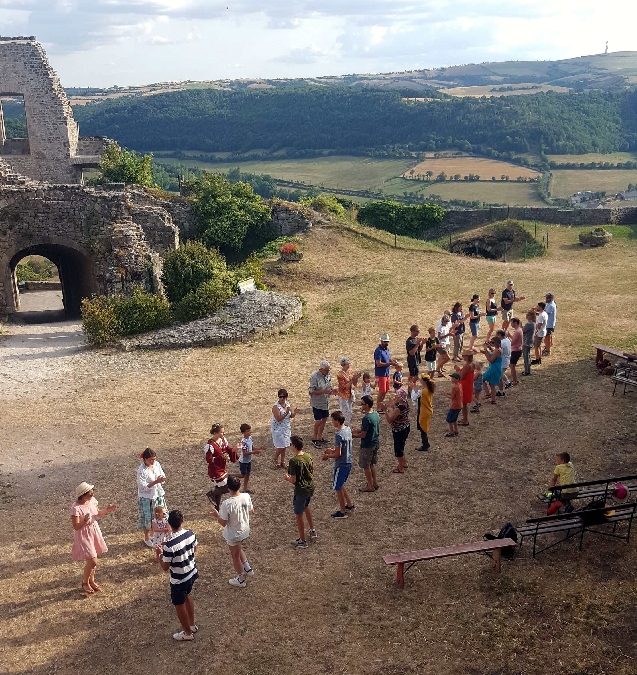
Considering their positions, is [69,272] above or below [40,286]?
above

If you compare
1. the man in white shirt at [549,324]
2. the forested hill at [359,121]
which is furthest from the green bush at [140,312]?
the forested hill at [359,121]

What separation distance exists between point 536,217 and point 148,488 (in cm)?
2710

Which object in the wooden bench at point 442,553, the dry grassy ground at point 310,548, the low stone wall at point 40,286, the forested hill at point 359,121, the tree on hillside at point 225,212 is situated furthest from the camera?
the forested hill at point 359,121

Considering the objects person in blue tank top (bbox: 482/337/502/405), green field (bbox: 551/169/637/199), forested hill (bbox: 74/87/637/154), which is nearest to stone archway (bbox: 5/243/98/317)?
person in blue tank top (bbox: 482/337/502/405)

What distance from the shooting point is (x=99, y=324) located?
17.1 meters

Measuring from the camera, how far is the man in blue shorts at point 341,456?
29.2 feet

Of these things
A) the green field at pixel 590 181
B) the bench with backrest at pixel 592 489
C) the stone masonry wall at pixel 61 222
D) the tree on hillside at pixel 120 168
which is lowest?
the green field at pixel 590 181

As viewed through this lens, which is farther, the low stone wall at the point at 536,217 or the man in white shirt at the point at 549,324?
the low stone wall at the point at 536,217

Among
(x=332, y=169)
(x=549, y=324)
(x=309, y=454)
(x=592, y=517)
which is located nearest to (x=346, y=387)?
(x=309, y=454)

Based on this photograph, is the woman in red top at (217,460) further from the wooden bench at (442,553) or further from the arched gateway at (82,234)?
the arched gateway at (82,234)

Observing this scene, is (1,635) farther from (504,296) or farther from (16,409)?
(504,296)

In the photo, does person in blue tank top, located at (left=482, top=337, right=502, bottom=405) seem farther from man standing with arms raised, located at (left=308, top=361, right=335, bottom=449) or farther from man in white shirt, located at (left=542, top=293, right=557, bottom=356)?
man standing with arms raised, located at (left=308, top=361, right=335, bottom=449)

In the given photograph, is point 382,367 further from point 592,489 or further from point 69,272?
point 69,272

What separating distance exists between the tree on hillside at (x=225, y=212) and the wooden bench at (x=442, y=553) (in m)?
20.2
